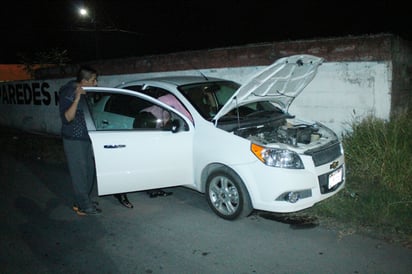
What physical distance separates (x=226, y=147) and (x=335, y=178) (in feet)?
4.32

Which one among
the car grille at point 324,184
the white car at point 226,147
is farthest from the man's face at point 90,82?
the car grille at point 324,184

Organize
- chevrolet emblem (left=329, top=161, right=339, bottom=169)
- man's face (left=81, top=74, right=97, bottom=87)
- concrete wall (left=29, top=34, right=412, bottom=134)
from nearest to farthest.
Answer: chevrolet emblem (left=329, top=161, right=339, bottom=169) → man's face (left=81, top=74, right=97, bottom=87) → concrete wall (left=29, top=34, right=412, bottom=134)

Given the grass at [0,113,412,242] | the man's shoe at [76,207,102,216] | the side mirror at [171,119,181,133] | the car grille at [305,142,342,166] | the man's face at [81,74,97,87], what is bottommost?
the man's shoe at [76,207,102,216]

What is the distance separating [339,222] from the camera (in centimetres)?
411

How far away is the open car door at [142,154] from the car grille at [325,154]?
1458 millimetres

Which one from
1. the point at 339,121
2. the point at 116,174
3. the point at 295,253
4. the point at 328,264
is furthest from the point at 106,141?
the point at 339,121

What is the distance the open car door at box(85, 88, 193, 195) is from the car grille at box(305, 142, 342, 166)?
1.46m

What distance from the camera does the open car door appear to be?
4.39m

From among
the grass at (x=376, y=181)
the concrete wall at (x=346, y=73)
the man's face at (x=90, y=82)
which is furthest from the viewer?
the concrete wall at (x=346, y=73)

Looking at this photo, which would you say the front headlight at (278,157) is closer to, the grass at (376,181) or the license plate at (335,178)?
the license plate at (335,178)

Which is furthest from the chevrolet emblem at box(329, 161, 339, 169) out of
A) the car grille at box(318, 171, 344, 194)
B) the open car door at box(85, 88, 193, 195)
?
the open car door at box(85, 88, 193, 195)

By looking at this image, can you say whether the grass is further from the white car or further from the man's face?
the man's face

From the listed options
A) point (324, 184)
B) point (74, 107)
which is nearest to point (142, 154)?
point (74, 107)

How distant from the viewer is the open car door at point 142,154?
4.39 m
